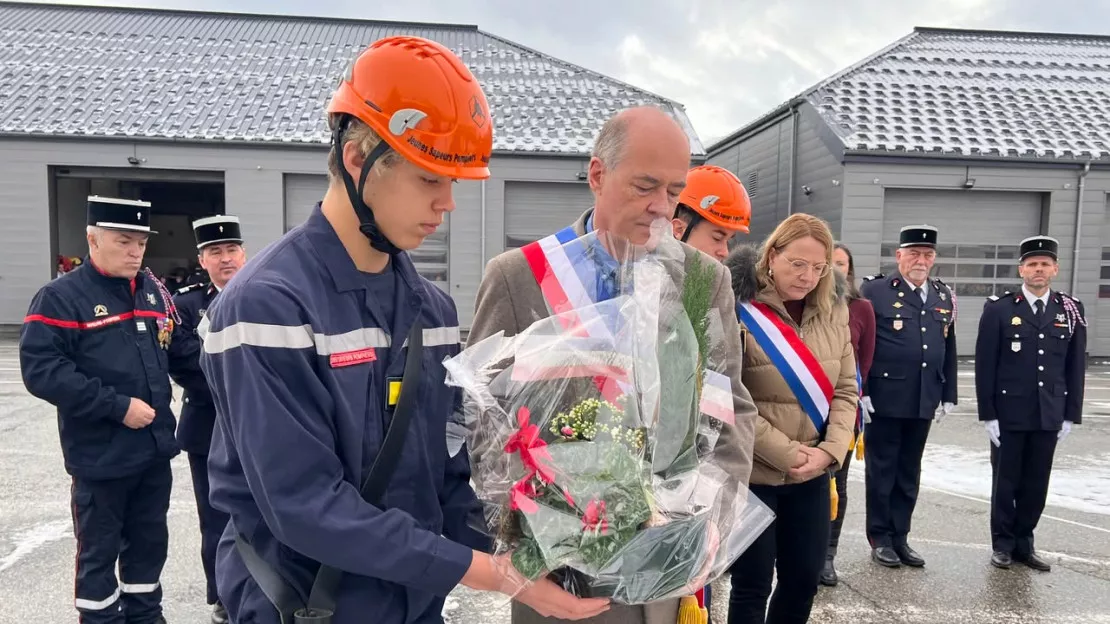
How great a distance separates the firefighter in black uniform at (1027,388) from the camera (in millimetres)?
4824

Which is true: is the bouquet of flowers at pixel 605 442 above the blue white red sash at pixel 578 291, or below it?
below

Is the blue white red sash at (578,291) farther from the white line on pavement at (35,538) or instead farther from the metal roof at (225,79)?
the metal roof at (225,79)

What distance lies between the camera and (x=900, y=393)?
5.00 m

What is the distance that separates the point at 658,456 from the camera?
1543 millimetres

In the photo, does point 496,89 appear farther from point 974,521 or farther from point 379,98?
point 379,98

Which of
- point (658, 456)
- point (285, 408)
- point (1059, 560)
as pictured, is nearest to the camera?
point (285, 408)

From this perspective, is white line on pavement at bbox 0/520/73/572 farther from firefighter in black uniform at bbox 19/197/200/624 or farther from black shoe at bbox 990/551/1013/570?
black shoe at bbox 990/551/1013/570

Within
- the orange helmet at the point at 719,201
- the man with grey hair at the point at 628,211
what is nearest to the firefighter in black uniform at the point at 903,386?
the orange helmet at the point at 719,201

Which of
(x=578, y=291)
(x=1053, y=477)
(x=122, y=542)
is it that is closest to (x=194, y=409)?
(x=122, y=542)

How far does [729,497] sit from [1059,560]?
4.41m

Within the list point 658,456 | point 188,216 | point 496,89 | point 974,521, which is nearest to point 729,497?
point 658,456

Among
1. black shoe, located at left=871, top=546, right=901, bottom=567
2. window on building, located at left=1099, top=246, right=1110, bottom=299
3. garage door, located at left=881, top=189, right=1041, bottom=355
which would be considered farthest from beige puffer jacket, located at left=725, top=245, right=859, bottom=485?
window on building, located at left=1099, top=246, right=1110, bottom=299

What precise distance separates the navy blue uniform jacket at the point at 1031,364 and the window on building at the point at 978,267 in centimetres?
1016

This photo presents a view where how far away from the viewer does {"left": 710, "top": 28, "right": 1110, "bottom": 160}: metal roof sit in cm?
1464
